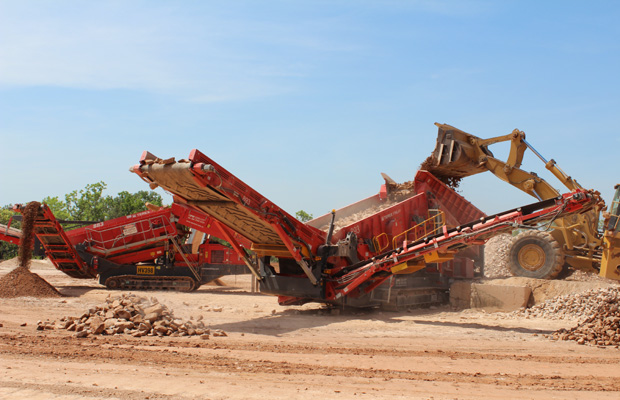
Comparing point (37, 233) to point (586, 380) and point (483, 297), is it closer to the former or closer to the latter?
point (483, 297)

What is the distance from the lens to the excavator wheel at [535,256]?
14.4m

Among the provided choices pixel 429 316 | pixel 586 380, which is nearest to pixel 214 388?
pixel 586 380

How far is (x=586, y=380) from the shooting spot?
6984 millimetres

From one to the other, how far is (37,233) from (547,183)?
13.7 meters

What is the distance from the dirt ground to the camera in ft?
19.9

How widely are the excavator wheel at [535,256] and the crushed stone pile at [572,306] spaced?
54.1 inches

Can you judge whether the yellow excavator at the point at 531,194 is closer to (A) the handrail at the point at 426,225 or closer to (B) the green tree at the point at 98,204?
(A) the handrail at the point at 426,225

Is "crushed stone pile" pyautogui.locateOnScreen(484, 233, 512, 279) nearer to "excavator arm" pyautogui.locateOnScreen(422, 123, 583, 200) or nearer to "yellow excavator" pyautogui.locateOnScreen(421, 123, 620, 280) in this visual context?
"yellow excavator" pyautogui.locateOnScreen(421, 123, 620, 280)

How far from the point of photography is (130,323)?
31.8 ft

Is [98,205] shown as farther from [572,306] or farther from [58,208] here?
[572,306]

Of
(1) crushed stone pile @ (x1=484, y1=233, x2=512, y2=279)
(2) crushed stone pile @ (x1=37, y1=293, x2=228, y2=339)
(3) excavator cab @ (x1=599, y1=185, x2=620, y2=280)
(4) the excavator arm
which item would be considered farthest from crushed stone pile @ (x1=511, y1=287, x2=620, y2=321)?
(2) crushed stone pile @ (x1=37, y1=293, x2=228, y2=339)

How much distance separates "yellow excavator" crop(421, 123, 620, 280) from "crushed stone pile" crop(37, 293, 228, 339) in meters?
7.68

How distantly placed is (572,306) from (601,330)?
9.22 ft

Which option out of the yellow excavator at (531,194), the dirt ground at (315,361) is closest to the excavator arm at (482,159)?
the yellow excavator at (531,194)
